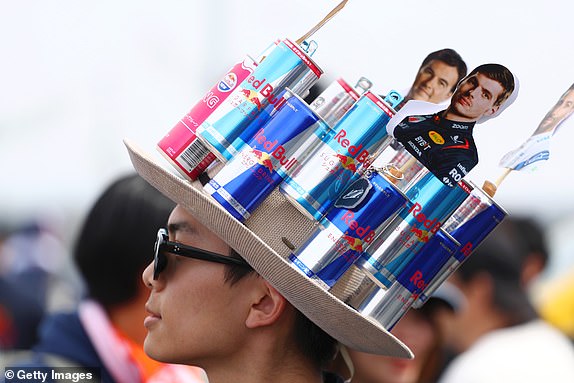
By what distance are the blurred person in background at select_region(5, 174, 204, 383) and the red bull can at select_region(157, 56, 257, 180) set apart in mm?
1117

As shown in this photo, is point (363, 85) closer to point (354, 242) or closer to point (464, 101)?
point (464, 101)

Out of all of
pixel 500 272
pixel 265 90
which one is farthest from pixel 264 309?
pixel 500 272

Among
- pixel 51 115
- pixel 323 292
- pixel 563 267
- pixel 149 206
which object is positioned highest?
pixel 563 267

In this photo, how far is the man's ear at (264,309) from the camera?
2764 millimetres

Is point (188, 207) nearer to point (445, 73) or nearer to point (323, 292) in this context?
point (323, 292)

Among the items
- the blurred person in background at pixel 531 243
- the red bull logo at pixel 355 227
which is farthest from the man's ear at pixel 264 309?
the blurred person in background at pixel 531 243

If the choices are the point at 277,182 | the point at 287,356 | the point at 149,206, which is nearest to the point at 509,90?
the point at 277,182

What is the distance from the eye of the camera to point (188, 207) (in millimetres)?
2658

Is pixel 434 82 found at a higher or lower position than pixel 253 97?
higher

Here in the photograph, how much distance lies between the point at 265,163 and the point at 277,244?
22cm

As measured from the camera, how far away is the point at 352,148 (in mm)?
2547

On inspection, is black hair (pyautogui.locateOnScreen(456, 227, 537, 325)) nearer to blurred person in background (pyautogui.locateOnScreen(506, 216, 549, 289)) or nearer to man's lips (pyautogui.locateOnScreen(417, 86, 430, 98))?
blurred person in background (pyautogui.locateOnScreen(506, 216, 549, 289))

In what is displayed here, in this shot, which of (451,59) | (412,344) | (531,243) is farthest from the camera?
(531,243)

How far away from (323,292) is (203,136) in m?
0.52
